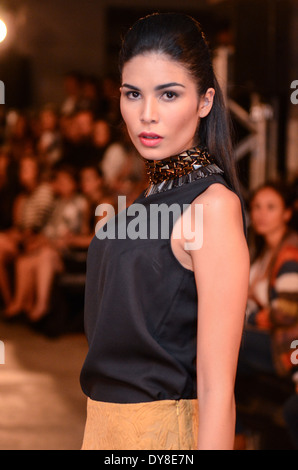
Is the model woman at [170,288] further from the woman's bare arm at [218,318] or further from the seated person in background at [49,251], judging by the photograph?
the seated person in background at [49,251]

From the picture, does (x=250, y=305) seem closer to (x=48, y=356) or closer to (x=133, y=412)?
(x=48, y=356)

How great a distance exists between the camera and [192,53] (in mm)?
1109

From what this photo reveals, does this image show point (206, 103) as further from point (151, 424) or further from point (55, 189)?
point (55, 189)

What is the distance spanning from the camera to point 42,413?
3.41 metres

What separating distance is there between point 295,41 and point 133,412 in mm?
3848

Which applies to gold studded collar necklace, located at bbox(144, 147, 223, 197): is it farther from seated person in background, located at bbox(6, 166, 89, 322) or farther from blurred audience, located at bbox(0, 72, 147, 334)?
seated person in background, located at bbox(6, 166, 89, 322)

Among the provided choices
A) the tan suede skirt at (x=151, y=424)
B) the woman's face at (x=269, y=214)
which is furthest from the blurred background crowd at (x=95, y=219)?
the tan suede skirt at (x=151, y=424)

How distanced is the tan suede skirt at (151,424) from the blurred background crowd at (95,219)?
1.51 m

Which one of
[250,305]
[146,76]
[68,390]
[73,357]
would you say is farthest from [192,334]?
[73,357]

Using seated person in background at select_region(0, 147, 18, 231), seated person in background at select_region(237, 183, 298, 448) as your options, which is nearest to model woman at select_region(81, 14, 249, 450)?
seated person in background at select_region(237, 183, 298, 448)

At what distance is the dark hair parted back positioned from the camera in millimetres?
1093

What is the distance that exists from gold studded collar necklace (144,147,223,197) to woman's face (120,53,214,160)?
3cm

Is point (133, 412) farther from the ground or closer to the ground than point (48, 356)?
closer to the ground

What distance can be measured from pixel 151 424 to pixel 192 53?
0.59 m
